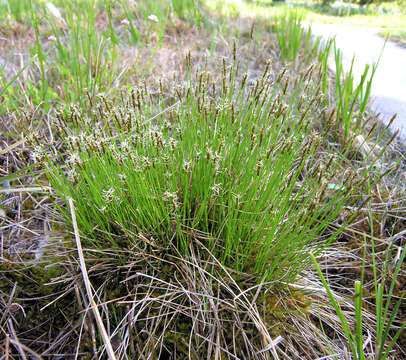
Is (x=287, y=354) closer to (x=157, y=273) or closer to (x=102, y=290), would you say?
(x=157, y=273)

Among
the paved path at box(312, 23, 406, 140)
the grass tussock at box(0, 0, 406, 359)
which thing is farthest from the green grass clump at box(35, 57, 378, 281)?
the paved path at box(312, 23, 406, 140)

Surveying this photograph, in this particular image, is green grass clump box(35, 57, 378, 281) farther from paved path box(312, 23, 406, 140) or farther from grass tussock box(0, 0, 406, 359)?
paved path box(312, 23, 406, 140)

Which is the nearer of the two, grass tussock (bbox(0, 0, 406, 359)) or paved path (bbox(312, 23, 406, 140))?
grass tussock (bbox(0, 0, 406, 359))

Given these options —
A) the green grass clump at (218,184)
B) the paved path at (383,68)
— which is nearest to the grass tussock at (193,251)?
the green grass clump at (218,184)

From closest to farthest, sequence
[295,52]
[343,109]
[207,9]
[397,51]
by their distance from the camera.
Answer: [343,109], [295,52], [397,51], [207,9]

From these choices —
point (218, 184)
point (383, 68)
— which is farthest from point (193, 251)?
point (383, 68)

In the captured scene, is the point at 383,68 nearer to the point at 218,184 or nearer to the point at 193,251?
the point at 218,184

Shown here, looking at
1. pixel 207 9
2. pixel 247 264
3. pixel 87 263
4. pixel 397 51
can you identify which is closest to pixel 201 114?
pixel 247 264

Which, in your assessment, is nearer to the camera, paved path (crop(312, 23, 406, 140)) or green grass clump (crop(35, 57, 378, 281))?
green grass clump (crop(35, 57, 378, 281))

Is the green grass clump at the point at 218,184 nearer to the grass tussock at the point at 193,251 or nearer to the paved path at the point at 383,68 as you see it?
the grass tussock at the point at 193,251
